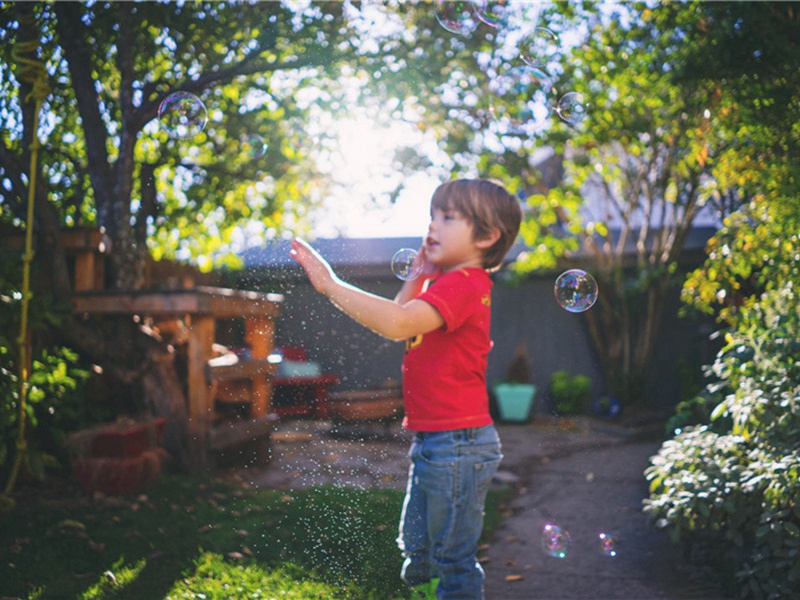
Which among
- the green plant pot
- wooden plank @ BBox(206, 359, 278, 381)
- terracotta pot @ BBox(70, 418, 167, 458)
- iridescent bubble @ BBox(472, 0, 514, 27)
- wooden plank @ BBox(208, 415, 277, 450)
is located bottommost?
the green plant pot

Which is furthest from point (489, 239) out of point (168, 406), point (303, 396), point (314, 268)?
point (303, 396)

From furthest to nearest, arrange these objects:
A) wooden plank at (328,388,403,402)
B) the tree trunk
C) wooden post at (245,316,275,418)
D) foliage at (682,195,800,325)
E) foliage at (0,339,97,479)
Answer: wooden plank at (328,388,403,402)
wooden post at (245,316,275,418)
the tree trunk
foliage at (0,339,97,479)
foliage at (682,195,800,325)

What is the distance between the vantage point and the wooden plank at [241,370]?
207 inches

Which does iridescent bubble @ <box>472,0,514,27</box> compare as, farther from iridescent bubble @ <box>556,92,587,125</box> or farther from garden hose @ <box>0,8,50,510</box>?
garden hose @ <box>0,8,50,510</box>

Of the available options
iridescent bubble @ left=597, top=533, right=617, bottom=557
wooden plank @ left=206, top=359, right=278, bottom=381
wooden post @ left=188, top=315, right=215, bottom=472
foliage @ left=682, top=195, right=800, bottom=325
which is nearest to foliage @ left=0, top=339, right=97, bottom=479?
wooden post @ left=188, top=315, right=215, bottom=472

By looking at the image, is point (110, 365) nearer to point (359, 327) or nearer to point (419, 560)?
point (419, 560)

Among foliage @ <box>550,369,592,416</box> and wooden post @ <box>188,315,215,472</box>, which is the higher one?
wooden post @ <box>188,315,215,472</box>

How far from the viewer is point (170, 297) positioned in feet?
16.1

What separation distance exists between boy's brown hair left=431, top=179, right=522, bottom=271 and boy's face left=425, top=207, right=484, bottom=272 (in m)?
0.02

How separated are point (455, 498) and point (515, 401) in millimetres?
7733

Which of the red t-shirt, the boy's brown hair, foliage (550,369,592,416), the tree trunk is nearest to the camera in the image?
the red t-shirt

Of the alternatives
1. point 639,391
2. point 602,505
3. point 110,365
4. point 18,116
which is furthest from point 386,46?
point 639,391

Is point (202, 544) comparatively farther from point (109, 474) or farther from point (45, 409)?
point (45, 409)

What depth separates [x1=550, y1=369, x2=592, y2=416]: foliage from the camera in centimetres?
1007
